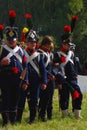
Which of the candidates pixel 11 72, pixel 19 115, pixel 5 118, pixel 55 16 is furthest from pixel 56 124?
pixel 55 16

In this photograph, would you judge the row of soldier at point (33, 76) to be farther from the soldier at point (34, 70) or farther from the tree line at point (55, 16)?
the tree line at point (55, 16)

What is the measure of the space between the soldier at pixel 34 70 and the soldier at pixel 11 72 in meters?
0.30

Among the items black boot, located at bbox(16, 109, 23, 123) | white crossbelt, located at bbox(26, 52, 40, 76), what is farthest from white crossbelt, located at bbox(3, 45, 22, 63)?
black boot, located at bbox(16, 109, 23, 123)

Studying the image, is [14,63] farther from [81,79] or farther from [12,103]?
[81,79]

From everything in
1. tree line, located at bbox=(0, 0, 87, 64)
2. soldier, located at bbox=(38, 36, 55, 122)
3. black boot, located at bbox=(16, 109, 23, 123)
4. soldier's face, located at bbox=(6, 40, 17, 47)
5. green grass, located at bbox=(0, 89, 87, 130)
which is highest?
tree line, located at bbox=(0, 0, 87, 64)

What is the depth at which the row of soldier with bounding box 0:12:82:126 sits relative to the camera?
9406 mm

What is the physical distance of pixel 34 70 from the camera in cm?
985

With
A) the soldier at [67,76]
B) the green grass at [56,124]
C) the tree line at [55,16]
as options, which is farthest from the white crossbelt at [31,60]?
the tree line at [55,16]

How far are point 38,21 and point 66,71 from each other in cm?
2770

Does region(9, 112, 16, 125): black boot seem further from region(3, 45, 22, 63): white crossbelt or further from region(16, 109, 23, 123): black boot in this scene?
region(3, 45, 22, 63): white crossbelt

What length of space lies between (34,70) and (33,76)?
0.38 ft

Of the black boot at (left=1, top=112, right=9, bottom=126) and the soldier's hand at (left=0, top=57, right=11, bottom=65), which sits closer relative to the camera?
the soldier's hand at (left=0, top=57, right=11, bottom=65)

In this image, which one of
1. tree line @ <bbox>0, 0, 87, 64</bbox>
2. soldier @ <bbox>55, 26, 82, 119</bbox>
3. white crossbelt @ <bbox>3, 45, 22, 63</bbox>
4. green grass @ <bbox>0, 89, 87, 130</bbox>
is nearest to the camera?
white crossbelt @ <bbox>3, 45, 22, 63</bbox>

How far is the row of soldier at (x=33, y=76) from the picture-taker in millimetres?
9406
